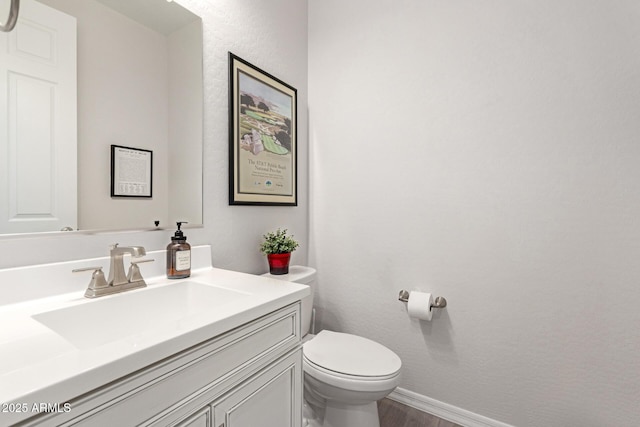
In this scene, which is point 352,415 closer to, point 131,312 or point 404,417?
point 404,417

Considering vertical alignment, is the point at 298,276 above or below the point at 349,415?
above

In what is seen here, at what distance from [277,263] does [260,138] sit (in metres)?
0.64

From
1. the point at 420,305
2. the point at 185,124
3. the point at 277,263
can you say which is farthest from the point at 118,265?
the point at 420,305

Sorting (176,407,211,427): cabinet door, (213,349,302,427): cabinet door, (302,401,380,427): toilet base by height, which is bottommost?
(302,401,380,427): toilet base

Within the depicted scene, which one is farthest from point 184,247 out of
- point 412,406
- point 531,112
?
point 531,112

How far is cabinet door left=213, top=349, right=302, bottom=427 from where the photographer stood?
2.24ft

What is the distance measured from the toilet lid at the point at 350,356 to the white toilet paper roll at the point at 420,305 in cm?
23

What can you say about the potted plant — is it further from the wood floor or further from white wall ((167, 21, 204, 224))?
the wood floor

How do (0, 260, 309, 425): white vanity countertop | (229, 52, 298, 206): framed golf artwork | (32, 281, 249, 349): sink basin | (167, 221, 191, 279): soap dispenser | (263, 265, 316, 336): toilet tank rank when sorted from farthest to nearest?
(263, 265, 316, 336): toilet tank
(229, 52, 298, 206): framed golf artwork
(167, 221, 191, 279): soap dispenser
(32, 281, 249, 349): sink basin
(0, 260, 309, 425): white vanity countertop

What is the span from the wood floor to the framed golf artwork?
1227 millimetres

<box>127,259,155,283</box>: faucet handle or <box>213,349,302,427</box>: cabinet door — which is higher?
<box>127,259,155,283</box>: faucet handle

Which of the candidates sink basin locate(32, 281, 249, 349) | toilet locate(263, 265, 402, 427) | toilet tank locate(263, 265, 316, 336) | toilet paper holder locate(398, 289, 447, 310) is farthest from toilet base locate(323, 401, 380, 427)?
sink basin locate(32, 281, 249, 349)

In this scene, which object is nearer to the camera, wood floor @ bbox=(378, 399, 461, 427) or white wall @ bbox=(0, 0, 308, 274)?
white wall @ bbox=(0, 0, 308, 274)

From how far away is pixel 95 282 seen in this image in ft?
2.76
